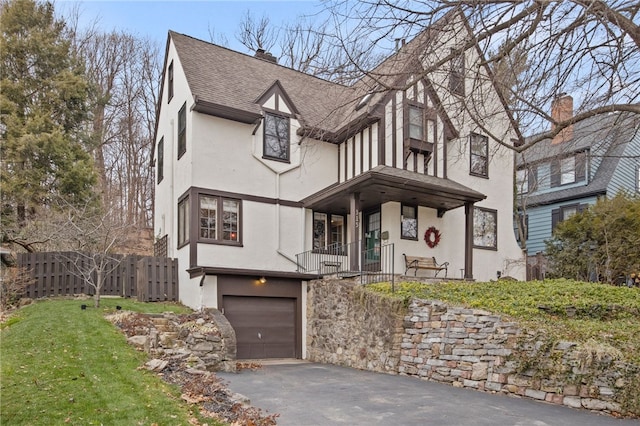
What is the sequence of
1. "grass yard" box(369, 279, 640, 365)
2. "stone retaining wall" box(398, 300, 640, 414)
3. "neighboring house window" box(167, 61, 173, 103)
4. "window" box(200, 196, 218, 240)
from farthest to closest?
"neighboring house window" box(167, 61, 173, 103) → "window" box(200, 196, 218, 240) → "grass yard" box(369, 279, 640, 365) → "stone retaining wall" box(398, 300, 640, 414)

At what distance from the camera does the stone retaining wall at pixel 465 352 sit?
22.5 ft

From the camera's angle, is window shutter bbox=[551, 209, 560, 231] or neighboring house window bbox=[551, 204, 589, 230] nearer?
neighboring house window bbox=[551, 204, 589, 230]

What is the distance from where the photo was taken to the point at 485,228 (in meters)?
17.2

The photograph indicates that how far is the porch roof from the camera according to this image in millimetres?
13117

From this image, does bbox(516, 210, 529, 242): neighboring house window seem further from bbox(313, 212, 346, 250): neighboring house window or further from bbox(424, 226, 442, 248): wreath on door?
bbox(313, 212, 346, 250): neighboring house window

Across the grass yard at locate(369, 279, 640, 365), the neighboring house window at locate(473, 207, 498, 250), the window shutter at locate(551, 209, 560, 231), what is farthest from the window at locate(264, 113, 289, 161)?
the window shutter at locate(551, 209, 560, 231)

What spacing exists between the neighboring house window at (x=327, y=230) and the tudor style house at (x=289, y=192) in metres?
0.05

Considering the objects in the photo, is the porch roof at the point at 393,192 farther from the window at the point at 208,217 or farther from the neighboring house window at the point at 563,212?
the neighboring house window at the point at 563,212

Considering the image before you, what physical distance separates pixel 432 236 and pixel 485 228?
278cm

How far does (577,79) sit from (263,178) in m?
9.76

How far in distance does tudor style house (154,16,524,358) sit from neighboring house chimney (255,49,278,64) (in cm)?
147

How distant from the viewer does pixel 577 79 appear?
6668 millimetres

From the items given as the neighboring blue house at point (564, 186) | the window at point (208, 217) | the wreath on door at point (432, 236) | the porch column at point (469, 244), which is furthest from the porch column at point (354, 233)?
the neighboring blue house at point (564, 186)

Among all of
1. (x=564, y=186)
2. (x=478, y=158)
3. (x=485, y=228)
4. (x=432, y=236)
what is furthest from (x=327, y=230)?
(x=564, y=186)
